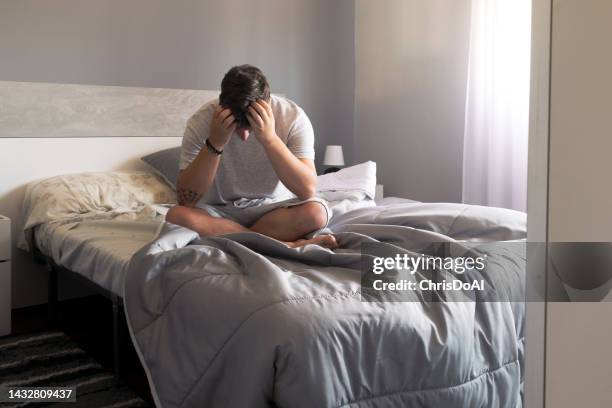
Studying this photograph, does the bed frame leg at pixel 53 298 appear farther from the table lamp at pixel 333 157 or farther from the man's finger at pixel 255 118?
the table lamp at pixel 333 157

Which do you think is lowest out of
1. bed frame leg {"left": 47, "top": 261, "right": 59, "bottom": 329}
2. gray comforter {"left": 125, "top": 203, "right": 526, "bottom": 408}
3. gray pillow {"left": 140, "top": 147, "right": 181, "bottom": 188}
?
bed frame leg {"left": 47, "top": 261, "right": 59, "bottom": 329}

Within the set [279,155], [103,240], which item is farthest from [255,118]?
[103,240]

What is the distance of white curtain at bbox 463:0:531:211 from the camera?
309 cm

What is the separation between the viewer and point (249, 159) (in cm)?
226

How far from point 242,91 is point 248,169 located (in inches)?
14.2

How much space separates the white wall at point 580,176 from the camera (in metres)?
0.34

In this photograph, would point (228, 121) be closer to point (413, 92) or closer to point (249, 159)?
point (249, 159)

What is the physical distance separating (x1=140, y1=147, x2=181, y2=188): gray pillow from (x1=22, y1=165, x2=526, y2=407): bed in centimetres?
126

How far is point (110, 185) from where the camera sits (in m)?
2.78

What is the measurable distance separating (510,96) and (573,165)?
2982mm

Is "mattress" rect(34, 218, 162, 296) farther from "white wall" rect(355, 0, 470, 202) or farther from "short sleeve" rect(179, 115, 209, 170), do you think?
"white wall" rect(355, 0, 470, 202)

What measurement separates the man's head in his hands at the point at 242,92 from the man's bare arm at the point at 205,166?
29mm

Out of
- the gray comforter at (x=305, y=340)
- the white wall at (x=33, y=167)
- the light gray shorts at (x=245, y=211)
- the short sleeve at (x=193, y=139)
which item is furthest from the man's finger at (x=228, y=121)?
the white wall at (x=33, y=167)

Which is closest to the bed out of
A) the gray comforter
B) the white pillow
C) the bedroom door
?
the gray comforter
